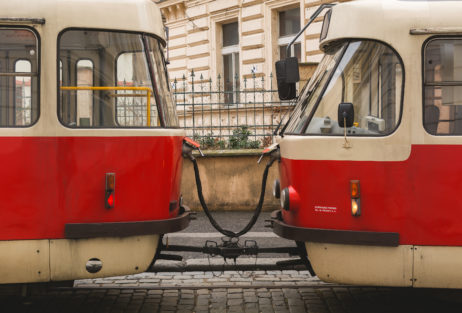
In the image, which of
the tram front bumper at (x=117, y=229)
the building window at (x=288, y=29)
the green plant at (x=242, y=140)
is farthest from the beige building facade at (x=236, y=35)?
the tram front bumper at (x=117, y=229)

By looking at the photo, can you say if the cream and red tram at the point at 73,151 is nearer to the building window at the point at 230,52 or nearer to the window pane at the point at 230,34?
the building window at the point at 230,52

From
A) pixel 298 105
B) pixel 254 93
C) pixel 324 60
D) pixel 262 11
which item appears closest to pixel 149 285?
pixel 298 105

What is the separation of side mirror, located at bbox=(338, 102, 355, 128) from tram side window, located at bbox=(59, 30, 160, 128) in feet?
5.14

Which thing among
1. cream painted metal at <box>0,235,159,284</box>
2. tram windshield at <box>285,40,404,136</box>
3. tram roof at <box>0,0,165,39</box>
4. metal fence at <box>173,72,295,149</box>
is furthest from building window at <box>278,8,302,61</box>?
cream painted metal at <box>0,235,159,284</box>

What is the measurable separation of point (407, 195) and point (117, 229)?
7.71ft

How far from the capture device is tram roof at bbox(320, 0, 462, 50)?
16.4 feet

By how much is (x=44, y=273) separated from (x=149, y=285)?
1.93 metres

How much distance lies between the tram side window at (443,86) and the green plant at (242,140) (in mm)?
6231

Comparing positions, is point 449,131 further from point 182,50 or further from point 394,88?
point 182,50

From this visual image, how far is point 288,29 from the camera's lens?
18.2 metres

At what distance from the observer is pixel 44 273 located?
16.7 feet

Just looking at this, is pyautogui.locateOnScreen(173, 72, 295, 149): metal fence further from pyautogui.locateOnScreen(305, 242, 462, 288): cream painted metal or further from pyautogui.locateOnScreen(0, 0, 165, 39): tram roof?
pyautogui.locateOnScreen(305, 242, 462, 288): cream painted metal

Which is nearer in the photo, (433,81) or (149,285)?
(433,81)

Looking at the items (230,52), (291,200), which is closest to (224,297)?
(291,200)
